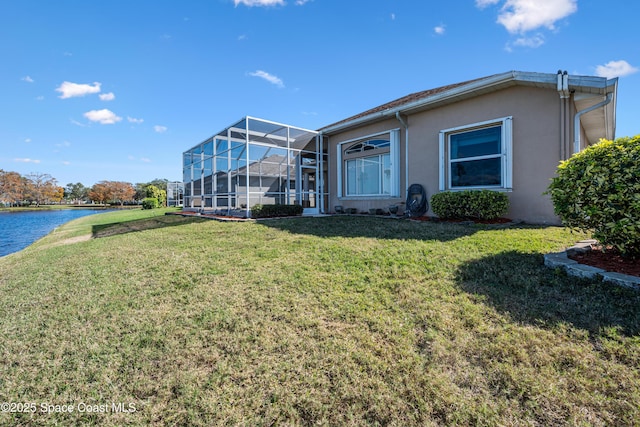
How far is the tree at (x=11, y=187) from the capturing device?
125ft

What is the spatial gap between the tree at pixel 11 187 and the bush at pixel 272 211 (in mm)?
51954

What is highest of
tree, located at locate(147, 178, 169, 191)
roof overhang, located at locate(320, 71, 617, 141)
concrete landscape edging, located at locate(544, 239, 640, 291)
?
tree, located at locate(147, 178, 169, 191)

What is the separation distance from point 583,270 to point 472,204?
3.81 metres

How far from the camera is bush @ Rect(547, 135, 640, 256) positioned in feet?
9.69

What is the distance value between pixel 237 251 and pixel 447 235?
4182 mm

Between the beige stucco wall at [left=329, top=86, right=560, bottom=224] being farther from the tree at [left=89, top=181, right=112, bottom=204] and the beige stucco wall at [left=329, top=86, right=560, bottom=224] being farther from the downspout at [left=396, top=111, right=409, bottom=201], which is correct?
the tree at [left=89, top=181, right=112, bottom=204]

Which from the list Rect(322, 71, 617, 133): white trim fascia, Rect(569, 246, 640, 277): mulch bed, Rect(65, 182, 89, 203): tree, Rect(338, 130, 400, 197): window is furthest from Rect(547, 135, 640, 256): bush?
Rect(65, 182, 89, 203): tree

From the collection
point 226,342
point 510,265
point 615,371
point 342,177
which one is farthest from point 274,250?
point 342,177

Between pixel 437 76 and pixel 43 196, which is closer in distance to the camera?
pixel 437 76

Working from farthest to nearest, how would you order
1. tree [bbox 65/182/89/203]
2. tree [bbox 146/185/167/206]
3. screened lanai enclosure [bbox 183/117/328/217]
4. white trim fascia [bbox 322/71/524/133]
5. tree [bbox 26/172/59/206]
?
tree [bbox 65/182/89/203] < tree [bbox 26/172/59/206] < tree [bbox 146/185/167/206] < screened lanai enclosure [bbox 183/117/328/217] < white trim fascia [bbox 322/71/524/133]

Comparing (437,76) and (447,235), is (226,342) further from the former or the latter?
(437,76)

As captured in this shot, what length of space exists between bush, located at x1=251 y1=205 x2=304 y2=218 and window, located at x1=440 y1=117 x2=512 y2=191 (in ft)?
18.6

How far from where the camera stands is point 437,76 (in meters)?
11.7

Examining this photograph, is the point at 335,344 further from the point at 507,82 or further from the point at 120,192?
the point at 120,192
